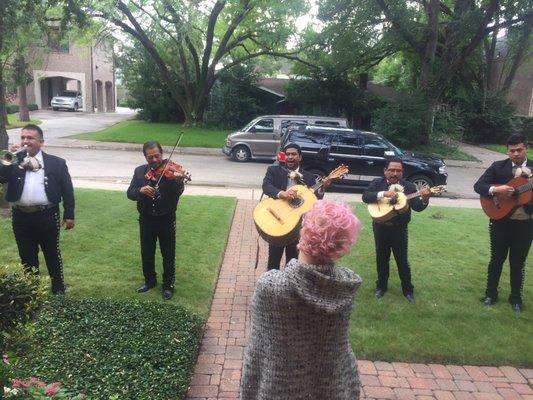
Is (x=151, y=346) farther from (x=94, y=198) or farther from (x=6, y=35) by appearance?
(x=6, y=35)

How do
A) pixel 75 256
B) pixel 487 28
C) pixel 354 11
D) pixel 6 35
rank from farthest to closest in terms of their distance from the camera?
pixel 354 11
pixel 487 28
pixel 6 35
pixel 75 256

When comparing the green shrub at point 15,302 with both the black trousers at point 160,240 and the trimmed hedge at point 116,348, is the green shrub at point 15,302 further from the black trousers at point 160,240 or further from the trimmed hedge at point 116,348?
the black trousers at point 160,240

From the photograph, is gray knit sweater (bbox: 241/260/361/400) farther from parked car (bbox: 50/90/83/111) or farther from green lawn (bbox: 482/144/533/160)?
parked car (bbox: 50/90/83/111)

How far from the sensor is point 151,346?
3965 millimetres

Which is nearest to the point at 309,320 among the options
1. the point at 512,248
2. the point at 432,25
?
the point at 512,248

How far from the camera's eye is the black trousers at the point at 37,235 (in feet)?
15.5

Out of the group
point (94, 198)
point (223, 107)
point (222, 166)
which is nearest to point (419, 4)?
point (223, 107)

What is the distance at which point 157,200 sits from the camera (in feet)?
16.2

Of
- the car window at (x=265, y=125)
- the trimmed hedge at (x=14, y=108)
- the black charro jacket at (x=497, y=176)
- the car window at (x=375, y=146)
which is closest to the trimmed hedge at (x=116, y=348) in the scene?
the black charro jacket at (x=497, y=176)

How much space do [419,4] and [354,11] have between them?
11.2ft

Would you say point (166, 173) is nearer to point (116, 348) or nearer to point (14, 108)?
point (116, 348)

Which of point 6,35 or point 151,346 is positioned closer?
point 151,346

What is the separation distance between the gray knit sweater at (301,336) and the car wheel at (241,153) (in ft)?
50.8

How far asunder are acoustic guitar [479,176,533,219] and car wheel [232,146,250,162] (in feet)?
42.7
